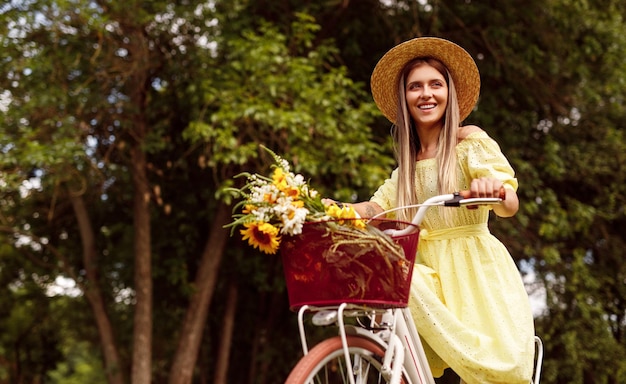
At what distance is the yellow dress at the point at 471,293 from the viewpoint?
2.66 metres

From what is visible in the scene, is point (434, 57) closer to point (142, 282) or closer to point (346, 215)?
point (346, 215)

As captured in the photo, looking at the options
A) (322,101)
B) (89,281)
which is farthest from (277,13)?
(89,281)

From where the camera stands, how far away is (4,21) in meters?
6.84

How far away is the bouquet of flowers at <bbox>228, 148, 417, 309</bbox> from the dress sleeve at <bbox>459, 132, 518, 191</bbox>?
1.69ft

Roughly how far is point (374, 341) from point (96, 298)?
653 centimetres

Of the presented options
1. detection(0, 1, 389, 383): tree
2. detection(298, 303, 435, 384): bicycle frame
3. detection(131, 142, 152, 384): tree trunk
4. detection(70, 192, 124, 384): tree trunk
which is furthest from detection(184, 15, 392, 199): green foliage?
detection(298, 303, 435, 384): bicycle frame

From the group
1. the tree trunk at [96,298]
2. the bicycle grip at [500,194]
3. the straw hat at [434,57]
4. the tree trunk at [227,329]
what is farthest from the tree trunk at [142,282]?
the bicycle grip at [500,194]

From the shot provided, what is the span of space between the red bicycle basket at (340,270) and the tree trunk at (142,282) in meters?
5.65

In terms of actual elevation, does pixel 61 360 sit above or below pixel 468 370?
above

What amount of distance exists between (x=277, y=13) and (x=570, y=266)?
181 inches

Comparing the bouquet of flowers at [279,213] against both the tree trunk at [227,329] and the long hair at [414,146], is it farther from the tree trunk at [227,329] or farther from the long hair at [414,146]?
the tree trunk at [227,329]

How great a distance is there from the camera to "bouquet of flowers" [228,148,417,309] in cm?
225

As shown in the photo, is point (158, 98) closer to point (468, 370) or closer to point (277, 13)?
point (277, 13)

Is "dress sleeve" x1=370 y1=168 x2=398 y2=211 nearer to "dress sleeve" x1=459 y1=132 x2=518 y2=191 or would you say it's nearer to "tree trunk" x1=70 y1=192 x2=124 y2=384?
"dress sleeve" x1=459 y1=132 x2=518 y2=191
